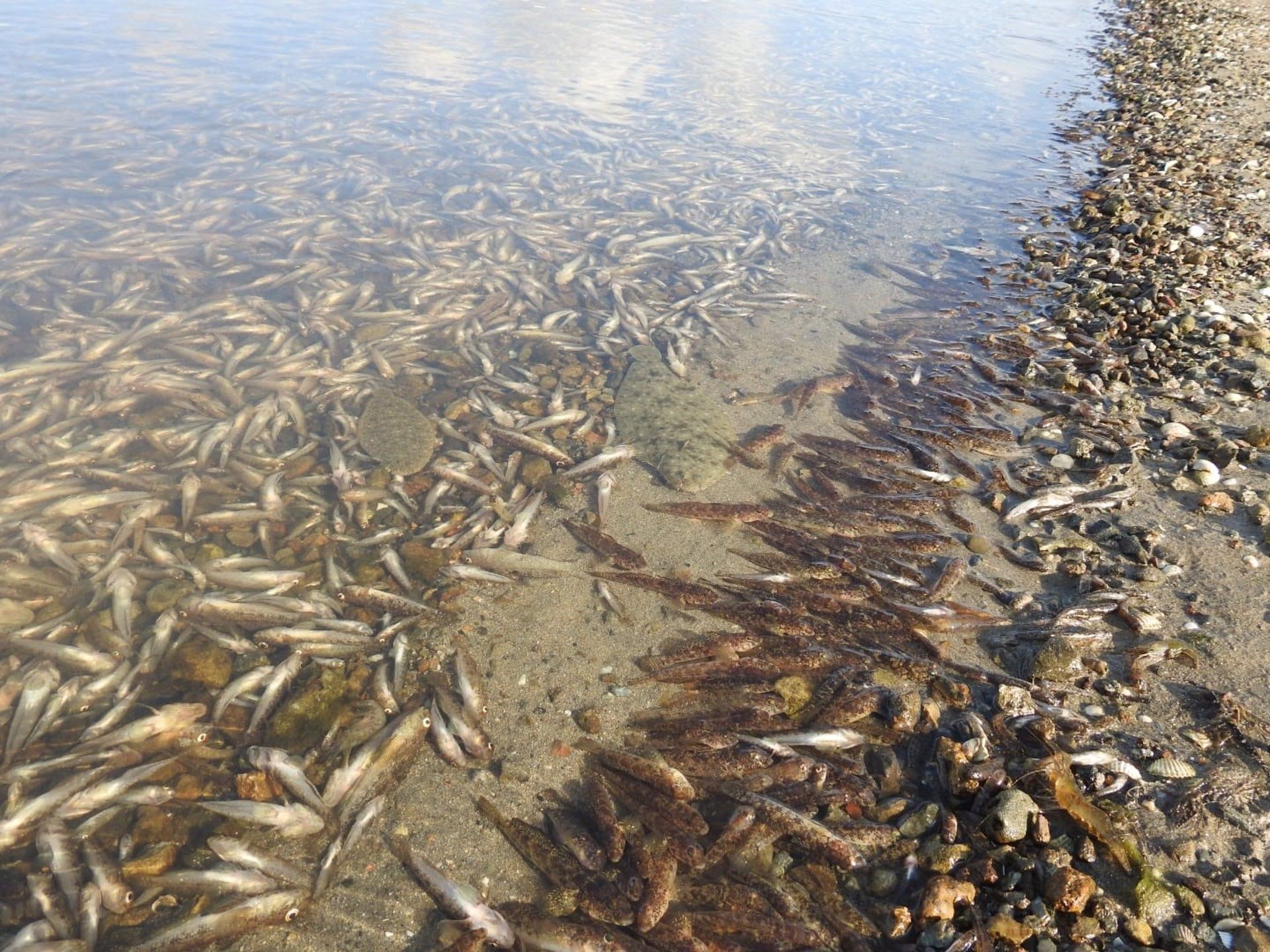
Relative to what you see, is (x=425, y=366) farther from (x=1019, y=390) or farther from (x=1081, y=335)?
(x=1081, y=335)

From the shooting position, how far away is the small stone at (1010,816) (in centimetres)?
345

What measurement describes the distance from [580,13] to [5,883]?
1300 inches

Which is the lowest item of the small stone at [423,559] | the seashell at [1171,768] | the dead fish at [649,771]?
the small stone at [423,559]

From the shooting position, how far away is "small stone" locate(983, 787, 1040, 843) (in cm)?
345

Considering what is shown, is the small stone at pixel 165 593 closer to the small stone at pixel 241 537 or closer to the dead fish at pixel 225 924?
the small stone at pixel 241 537

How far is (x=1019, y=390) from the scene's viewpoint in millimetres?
7496

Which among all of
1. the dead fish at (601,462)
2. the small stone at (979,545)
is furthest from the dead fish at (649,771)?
the small stone at (979,545)

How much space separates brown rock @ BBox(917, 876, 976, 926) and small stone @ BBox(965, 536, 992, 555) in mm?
2824

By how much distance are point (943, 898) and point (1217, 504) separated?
14.5 feet

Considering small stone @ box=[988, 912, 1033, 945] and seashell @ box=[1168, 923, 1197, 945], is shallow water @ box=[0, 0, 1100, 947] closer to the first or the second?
small stone @ box=[988, 912, 1033, 945]

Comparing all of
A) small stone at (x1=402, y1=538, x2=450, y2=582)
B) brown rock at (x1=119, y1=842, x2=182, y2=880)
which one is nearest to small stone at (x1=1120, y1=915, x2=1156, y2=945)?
small stone at (x1=402, y1=538, x2=450, y2=582)

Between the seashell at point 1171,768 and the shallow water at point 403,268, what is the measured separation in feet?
10.1

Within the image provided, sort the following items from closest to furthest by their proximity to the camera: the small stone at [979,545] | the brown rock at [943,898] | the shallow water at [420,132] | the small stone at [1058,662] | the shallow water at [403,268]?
1. the brown rock at [943,898]
2. the small stone at [1058,662]
3. the shallow water at [403,268]
4. the small stone at [979,545]
5. the shallow water at [420,132]

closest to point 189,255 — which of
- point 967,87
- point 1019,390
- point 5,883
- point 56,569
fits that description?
point 56,569
